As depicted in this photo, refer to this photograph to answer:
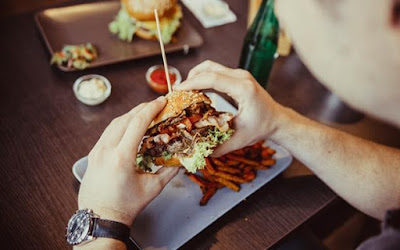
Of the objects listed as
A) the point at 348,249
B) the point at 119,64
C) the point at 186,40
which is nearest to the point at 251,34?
the point at 186,40

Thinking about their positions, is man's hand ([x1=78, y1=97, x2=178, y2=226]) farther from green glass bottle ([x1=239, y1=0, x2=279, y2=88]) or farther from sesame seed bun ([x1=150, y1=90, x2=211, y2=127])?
green glass bottle ([x1=239, y1=0, x2=279, y2=88])

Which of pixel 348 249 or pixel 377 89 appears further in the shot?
pixel 348 249

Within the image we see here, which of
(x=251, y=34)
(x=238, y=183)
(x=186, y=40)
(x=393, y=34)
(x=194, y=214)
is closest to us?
(x=393, y=34)

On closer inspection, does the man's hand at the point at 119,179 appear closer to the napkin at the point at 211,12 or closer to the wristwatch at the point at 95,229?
the wristwatch at the point at 95,229

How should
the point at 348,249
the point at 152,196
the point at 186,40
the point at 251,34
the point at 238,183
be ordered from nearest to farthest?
the point at 152,196 < the point at 238,183 < the point at 251,34 < the point at 186,40 < the point at 348,249

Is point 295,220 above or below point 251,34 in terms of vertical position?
below

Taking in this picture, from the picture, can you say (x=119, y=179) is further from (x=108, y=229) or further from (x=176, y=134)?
(x=176, y=134)

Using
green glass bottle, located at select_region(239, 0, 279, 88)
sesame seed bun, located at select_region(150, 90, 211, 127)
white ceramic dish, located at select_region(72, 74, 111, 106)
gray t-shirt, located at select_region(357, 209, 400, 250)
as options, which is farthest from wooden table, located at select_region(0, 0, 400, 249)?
gray t-shirt, located at select_region(357, 209, 400, 250)

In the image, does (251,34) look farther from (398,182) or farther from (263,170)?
(398,182)
